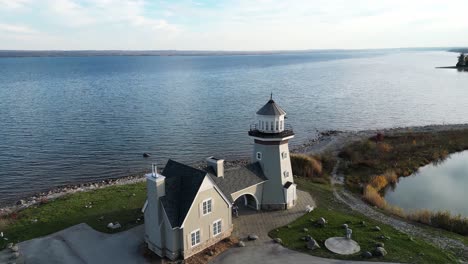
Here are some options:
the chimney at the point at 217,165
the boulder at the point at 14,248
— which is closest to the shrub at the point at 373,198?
the chimney at the point at 217,165

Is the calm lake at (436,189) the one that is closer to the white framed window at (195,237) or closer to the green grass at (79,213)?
the white framed window at (195,237)

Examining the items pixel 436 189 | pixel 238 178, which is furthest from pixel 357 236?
pixel 436 189

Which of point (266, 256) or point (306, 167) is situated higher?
point (306, 167)

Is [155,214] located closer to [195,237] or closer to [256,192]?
[195,237]

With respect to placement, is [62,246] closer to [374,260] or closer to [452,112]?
[374,260]

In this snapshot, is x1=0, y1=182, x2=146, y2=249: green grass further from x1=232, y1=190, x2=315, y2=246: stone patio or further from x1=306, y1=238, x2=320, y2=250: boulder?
x1=306, y1=238, x2=320, y2=250: boulder

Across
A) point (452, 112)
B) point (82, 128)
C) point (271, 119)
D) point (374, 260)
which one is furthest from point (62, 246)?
point (452, 112)
